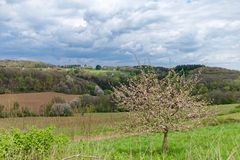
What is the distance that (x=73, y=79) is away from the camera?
85.5 m

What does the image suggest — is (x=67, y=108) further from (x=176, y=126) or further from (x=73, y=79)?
(x=176, y=126)

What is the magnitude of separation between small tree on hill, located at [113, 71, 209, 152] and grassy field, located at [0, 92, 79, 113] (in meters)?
40.4

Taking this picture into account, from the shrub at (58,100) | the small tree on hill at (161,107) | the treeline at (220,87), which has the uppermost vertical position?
the small tree on hill at (161,107)

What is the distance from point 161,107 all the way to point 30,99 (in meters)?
50.5

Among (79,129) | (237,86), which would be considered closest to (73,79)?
(237,86)

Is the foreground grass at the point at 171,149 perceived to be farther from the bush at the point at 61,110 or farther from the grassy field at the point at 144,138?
the bush at the point at 61,110

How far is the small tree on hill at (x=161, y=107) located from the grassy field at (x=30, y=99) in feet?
133

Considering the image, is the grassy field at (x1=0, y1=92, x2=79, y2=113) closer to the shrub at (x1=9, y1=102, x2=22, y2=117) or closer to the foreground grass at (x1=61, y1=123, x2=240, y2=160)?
the shrub at (x1=9, y1=102, x2=22, y2=117)

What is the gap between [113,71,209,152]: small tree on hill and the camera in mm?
20000

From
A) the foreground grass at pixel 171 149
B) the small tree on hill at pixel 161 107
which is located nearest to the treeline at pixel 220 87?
the foreground grass at pixel 171 149

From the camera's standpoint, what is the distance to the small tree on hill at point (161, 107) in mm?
20000

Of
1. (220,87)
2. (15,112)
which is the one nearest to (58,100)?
(15,112)

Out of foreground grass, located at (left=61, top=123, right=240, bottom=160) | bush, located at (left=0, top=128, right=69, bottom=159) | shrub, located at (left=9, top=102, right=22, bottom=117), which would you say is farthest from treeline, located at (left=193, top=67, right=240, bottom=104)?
bush, located at (left=0, top=128, right=69, bottom=159)

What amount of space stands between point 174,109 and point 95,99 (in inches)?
1840
